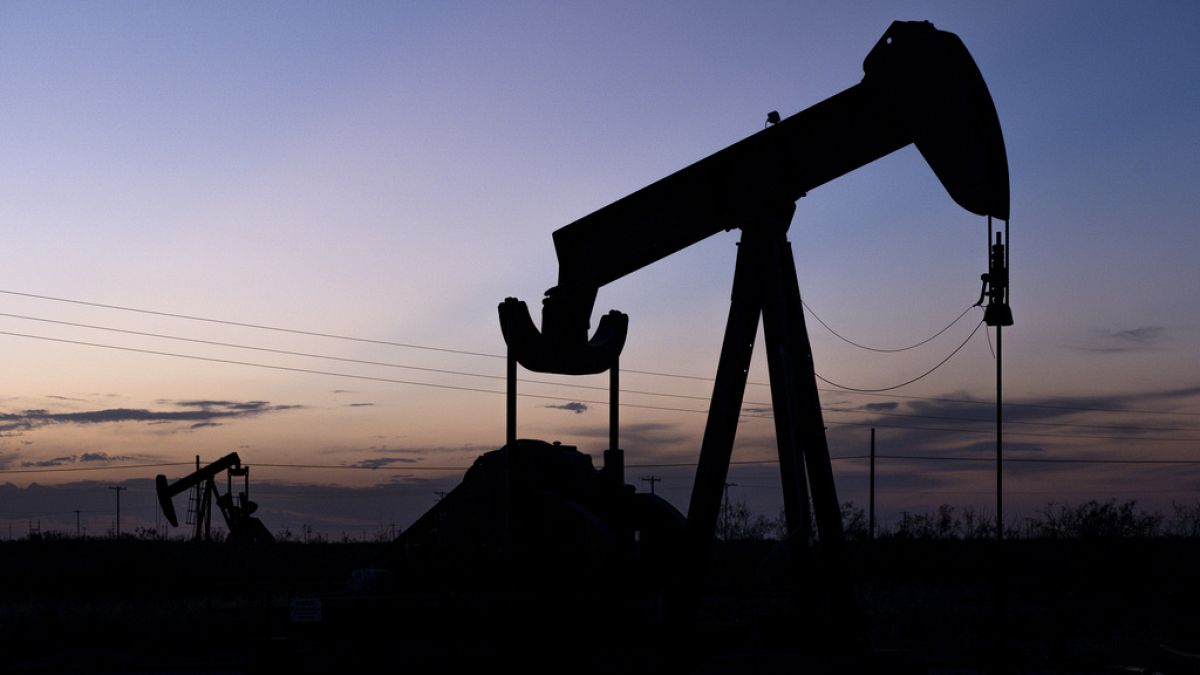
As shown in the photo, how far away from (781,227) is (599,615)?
311 cm

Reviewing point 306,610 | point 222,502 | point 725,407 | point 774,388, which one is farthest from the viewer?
point 222,502

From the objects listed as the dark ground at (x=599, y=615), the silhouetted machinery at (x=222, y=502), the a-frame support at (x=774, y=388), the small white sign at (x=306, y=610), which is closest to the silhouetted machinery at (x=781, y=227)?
the a-frame support at (x=774, y=388)

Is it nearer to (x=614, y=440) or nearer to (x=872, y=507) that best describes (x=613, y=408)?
(x=614, y=440)

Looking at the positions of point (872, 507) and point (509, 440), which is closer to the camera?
point (509, 440)

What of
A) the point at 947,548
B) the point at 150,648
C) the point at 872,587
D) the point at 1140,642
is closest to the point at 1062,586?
the point at 872,587

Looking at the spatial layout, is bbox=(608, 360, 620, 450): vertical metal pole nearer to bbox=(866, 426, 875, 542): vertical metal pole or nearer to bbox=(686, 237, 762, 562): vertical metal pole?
bbox=(686, 237, 762, 562): vertical metal pole

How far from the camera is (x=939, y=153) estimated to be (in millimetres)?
7586

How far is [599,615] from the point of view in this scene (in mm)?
9023

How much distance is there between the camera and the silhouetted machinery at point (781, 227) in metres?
7.56

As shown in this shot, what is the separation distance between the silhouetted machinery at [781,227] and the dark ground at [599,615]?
59cm

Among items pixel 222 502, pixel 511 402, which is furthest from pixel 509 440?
pixel 222 502

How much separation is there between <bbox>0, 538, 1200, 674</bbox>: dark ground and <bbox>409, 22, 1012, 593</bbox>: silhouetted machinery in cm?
59

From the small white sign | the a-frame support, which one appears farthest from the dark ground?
the a-frame support

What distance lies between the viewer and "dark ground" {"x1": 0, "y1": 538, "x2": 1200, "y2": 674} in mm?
8164
